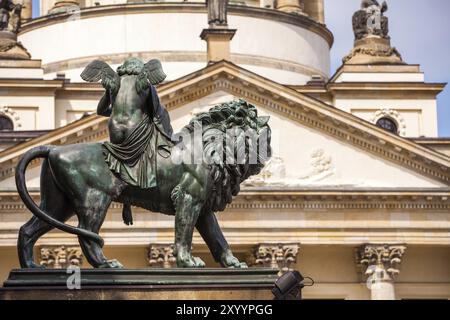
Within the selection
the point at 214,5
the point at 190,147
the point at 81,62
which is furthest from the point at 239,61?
the point at 190,147

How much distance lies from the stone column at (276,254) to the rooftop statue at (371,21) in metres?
10.6

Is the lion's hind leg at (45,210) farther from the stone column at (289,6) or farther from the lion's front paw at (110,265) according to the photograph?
the stone column at (289,6)

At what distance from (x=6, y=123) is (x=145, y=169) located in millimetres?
42552

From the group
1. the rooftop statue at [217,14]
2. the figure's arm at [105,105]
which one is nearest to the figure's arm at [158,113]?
the figure's arm at [105,105]

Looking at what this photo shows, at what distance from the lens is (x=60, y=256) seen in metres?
47.8

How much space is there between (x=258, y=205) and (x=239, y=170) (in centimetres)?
3540

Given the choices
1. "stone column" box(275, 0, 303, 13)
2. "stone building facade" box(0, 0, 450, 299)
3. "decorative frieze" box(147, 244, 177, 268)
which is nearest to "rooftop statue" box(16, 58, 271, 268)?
"stone building facade" box(0, 0, 450, 299)

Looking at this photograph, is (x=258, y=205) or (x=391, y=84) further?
(x=391, y=84)

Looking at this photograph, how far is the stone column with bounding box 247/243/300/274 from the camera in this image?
4875 cm

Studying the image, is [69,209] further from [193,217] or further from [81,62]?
[81,62]

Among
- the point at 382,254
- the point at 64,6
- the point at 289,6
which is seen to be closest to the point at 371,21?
the point at 289,6

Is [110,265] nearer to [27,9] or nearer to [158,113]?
[158,113]

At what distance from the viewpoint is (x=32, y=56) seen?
2470 inches

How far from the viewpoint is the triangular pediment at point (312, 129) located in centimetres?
4919
